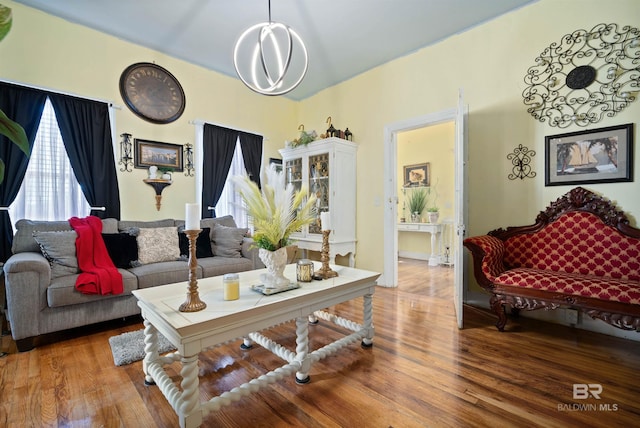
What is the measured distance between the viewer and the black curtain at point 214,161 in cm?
416

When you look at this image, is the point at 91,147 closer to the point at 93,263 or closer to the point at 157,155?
the point at 157,155

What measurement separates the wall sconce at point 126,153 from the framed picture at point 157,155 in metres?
0.06

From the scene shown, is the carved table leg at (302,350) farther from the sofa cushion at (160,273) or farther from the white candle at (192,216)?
the sofa cushion at (160,273)

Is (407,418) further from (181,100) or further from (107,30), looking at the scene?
(107,30)

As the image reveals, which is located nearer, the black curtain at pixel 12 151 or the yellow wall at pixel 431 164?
the black curtain at pixel 12 151

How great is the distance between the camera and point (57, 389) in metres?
1.76

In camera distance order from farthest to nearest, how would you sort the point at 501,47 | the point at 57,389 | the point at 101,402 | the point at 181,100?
the point at 181,100 < the point at 501,47 < the point at 57,389 < the point at 101,402

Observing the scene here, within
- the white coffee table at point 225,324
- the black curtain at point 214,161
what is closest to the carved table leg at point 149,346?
the white coffee table at point 225,324

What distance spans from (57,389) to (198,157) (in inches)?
118

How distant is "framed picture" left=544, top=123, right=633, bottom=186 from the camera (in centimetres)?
246

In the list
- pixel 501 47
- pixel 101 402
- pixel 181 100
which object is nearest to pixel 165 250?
pixel 101 402

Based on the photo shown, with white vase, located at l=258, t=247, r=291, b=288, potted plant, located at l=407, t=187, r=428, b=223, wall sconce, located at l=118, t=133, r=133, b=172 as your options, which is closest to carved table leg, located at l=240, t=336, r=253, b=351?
white vase, located at l=258, t=247, r=291, b=288

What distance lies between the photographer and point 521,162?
2.96 m

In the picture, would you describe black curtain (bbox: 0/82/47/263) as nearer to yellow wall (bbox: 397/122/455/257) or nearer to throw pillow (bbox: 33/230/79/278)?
throw pillow (bbox: 33/230/79/278)
